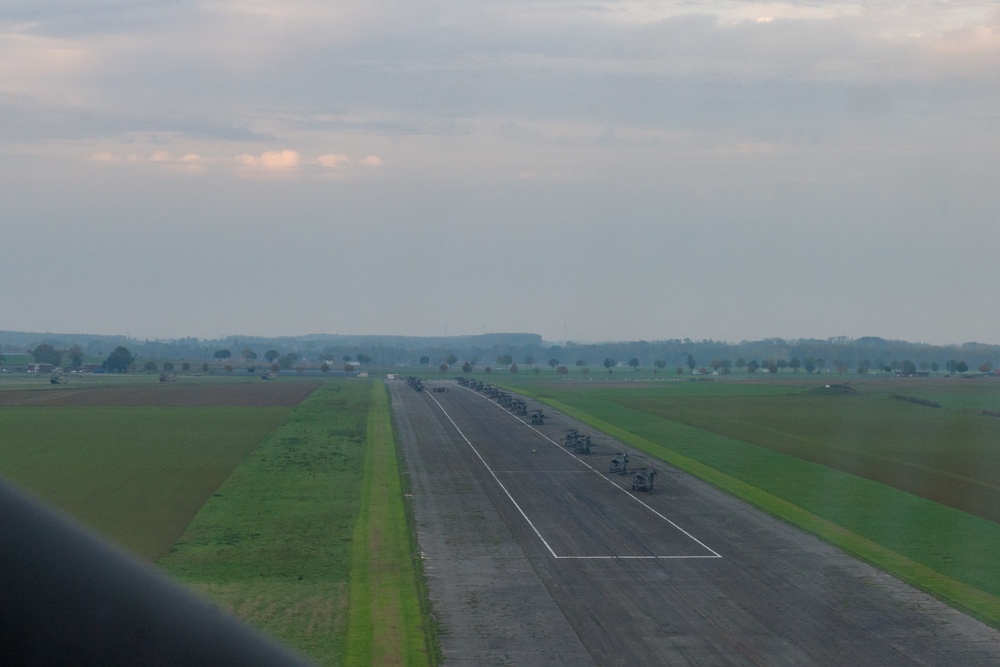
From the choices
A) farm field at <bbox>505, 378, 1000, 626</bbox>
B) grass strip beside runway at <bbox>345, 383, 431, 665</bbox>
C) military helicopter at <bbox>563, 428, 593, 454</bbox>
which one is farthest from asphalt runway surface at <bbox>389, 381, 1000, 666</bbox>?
military helicopter at <bbox>563, 428, 593, 454</bbox>

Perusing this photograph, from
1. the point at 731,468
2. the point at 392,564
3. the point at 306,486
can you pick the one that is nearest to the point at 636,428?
the point at 731,468

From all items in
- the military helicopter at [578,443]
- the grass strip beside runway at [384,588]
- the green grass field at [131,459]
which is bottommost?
the grass strip beside runway at [384,588]

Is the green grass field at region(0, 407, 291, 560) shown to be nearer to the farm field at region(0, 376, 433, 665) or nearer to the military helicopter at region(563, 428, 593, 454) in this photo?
the farm field at region(0, 376, 433, 665)

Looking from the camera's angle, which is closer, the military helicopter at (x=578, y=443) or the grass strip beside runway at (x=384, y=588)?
the grass strip beside runway at (x=384, y=588)

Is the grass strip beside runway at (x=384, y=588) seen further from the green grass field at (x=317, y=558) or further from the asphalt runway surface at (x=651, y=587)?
the asphalt runway surface at (x=651, y=587)

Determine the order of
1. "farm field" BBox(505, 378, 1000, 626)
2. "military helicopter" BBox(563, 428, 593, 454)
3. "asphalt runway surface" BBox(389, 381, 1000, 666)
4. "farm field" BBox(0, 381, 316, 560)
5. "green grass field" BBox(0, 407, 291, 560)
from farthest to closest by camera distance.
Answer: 1. "military helicopter" BBox(563, 428, 593, 454)
2. "farm field" BBox(0, 381, 316, 560)
3. "green grass field" BBox(0, 407, 291, 560)
4. "farm field" BBox(505, 378, 1000, 626)
5. "asphalt runway surface" BBox(389, 381, 1000, 666)

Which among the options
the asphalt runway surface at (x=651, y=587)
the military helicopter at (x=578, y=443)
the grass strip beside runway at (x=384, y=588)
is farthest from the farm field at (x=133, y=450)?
the military helicopter at (x=578, y=443)
